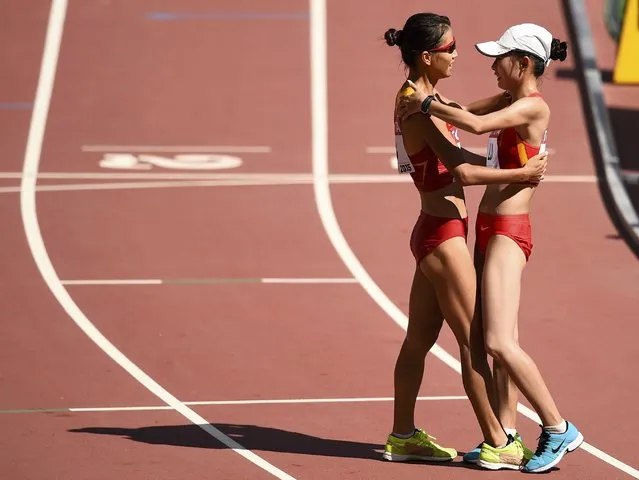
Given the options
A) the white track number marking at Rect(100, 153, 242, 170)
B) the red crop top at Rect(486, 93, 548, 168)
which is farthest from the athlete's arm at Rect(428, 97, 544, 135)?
the white track number marking at Rect(100, 153, 242, 170)

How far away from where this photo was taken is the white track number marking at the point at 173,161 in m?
16.7

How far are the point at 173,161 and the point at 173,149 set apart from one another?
475 millimetres

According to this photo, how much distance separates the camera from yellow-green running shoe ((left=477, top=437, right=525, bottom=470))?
8039 mm

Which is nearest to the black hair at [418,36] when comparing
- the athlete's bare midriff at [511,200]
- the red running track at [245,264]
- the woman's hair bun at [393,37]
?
the woman's hair bun at [393,37]

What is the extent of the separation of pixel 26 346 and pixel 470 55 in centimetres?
1084

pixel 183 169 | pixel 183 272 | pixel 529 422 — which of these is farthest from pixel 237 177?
pixel 529 422

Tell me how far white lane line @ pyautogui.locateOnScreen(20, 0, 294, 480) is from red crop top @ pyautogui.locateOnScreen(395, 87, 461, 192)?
193 centimetres

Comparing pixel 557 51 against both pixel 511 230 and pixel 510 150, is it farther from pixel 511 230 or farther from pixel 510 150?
pixel 511 230

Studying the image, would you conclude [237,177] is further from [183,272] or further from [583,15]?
[583,15]

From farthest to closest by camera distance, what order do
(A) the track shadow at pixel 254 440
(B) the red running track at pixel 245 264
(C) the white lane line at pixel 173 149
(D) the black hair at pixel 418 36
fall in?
(C) the white lane line at pixel 173 149, (B) the red running track at pixel 245 264, (A) the track shadow at pixel 254 440, (D) the black hair at pixel 418 36

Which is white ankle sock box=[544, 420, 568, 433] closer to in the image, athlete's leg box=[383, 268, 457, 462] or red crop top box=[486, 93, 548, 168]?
athlete's leg box=[383, 268, 457, 462]

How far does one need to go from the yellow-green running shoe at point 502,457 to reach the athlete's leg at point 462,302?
44 millimetres

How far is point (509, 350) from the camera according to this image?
7820mm

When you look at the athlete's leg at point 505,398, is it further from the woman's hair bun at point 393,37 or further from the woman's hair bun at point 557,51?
the woman's hair bun at point 393,37
